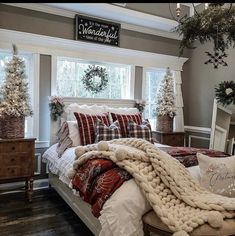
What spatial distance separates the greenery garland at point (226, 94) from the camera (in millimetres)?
4203

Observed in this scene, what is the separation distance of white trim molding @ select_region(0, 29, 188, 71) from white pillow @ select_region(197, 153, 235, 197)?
9.34ft

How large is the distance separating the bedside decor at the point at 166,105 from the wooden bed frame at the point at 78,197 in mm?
522

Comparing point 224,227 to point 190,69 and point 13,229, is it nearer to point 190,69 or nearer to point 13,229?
point 13,229

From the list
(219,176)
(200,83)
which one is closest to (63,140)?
(219,176)

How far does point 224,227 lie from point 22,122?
2.72 metres

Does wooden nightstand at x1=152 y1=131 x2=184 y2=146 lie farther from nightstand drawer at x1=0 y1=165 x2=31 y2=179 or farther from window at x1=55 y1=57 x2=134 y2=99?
nightstand drawer at x1=0 y1=165 x2=31 y2=179

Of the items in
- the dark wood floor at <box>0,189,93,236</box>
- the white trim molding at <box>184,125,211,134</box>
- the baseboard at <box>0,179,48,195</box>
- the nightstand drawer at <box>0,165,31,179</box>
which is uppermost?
the white trim molding at <box>184,125,211,134</box>

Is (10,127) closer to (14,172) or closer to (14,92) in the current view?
(14,92)

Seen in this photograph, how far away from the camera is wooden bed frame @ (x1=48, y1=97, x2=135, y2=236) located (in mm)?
2418

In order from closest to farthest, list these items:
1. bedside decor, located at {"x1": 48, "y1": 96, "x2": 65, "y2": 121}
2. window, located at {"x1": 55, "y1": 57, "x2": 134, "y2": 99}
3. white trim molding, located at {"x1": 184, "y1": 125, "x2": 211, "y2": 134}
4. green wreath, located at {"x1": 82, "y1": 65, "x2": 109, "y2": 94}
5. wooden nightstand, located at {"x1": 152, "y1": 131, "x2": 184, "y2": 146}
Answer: bedside decor, located at {"x1": 48, "y1": 96, "x2": 65, "y2": 121} → window, located at {"x1": 55, "y1": 57, "x2": 134, "y2": 99} → green wreath, located at {"x1": 82, "y1": 65, "x2": 109, "y2": 94} → wooden nightstand, located at {"x1": 152, "y1": 131, "x2": 184, "y2": 146} → white trim molding, located at {"x1": 184, "y1": 125, "x2": 211, "y2": 134}

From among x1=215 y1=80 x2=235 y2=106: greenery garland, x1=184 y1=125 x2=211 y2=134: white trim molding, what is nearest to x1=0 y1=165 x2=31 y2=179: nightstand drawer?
x1=215 y1=80 x2=235 y2=106: greenery garland

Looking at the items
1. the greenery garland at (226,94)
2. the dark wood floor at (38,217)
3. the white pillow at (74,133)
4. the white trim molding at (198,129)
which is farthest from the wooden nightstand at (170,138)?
the dark wood floor at (38,217)

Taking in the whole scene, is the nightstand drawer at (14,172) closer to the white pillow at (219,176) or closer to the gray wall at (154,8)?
the white pillow at (219,176)

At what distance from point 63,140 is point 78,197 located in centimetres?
102
